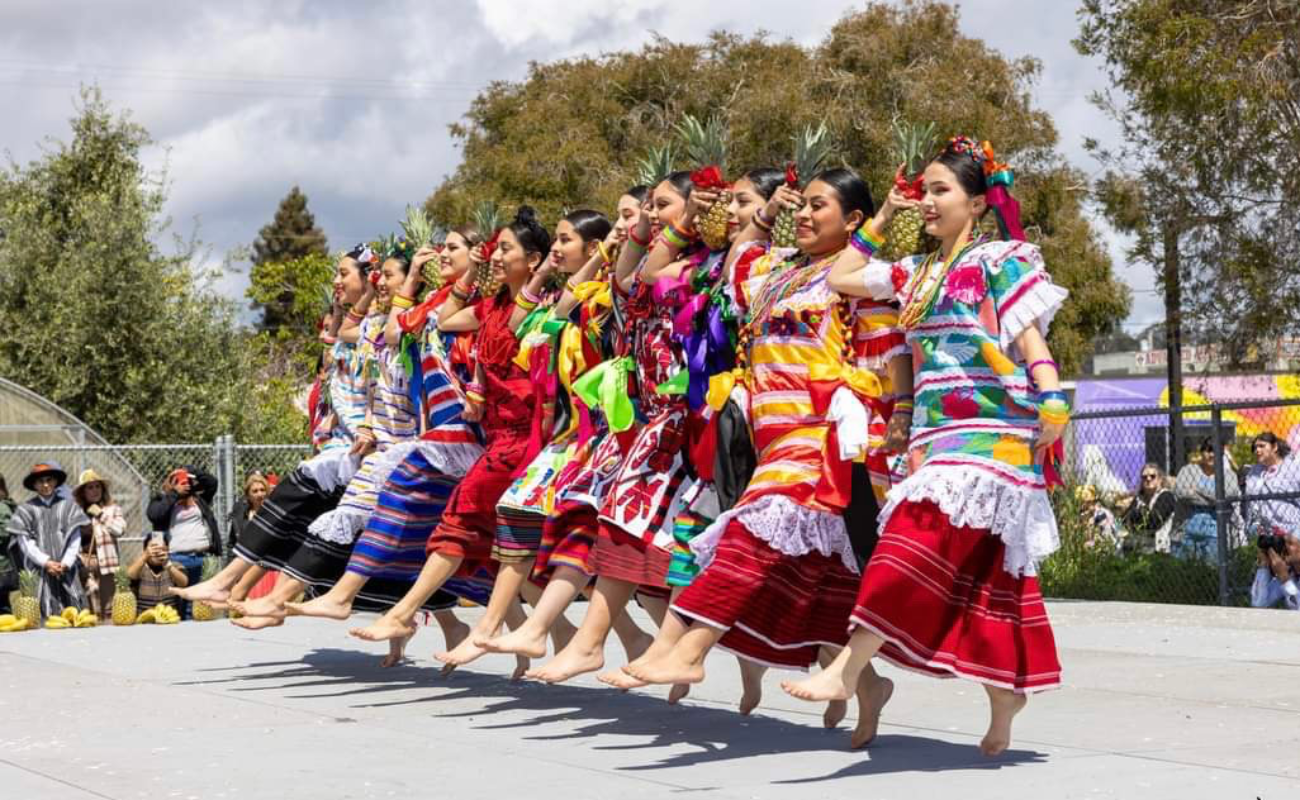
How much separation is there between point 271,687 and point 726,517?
363 centimetres

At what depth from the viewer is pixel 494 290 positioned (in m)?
8.80

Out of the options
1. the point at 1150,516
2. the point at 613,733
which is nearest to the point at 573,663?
the point at 613,733

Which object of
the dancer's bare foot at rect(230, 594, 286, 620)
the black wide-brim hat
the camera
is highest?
the black wide-brim hat

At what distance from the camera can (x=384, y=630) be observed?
805 cm

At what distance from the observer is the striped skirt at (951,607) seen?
5.77 meters

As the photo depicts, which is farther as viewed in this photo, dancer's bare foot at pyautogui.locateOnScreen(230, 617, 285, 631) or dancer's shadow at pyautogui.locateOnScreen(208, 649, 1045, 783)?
dancer's bare foot at pyautogui.locateOnScreen(230, 617, 285, 631)

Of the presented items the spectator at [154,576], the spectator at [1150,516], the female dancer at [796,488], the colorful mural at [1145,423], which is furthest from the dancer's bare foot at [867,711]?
the spectator at [154,576]

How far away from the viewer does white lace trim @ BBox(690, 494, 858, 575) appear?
6195 millimetres

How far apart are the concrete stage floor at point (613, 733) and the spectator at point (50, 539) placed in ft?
13.5

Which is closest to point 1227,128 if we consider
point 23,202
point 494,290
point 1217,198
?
point 1217,198

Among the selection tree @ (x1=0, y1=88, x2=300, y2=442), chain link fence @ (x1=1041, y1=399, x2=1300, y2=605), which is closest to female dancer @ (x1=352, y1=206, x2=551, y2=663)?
chain link fence @ (x1=1041, y1=399, x2=1300, y2=605)

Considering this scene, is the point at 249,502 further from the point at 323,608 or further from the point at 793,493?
the point at 793,493

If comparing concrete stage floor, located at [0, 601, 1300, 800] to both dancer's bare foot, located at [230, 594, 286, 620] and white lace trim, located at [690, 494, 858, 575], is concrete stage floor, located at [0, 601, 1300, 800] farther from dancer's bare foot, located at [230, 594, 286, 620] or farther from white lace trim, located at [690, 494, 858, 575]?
white lace trim, located at [690, 494, 858, 575]

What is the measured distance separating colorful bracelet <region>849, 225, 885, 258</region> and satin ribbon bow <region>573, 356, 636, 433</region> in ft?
4.51
